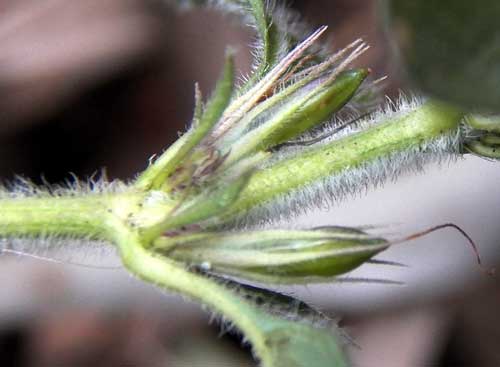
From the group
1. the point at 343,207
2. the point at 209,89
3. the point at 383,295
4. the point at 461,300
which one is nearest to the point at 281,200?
the point at 343,207

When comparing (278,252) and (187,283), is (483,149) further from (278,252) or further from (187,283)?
(187,283)

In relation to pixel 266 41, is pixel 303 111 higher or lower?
lower

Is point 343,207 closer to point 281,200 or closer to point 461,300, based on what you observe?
point 461,300

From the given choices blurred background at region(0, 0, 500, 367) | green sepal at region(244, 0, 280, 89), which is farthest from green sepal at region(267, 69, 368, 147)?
blurred background at region(0, 0, 500, 367)

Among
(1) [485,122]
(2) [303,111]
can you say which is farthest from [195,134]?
(1) [485,122]

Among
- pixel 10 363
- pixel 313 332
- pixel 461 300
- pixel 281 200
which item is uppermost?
pixel 281 200
